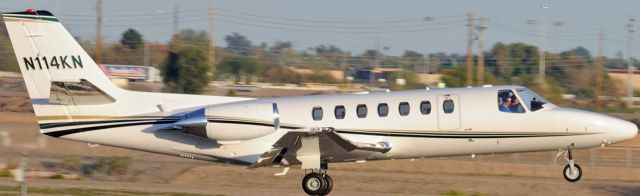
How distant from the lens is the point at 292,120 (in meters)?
23.1

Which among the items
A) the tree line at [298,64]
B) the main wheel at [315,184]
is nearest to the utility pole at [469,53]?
the tree line at [298,64]

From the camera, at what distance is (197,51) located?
215ft

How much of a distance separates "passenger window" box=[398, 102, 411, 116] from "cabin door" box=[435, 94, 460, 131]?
Result: 64 centimetres

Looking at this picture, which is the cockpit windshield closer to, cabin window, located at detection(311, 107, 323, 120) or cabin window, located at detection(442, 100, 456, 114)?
cabin window, located at detection(442, 100, 456, 114)

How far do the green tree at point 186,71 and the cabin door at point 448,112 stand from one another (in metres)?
40.7

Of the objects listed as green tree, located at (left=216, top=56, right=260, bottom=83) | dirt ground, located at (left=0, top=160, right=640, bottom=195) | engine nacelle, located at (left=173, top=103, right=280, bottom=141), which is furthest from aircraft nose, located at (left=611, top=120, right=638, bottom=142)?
green tree, located at (left=216, top=56, right=260, bottom=83)

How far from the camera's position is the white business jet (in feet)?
74.9

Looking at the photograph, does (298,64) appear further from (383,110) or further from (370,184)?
(383,110)

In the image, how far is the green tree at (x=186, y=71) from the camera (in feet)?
207

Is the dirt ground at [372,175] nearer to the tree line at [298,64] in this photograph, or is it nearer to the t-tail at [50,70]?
the t-tail at [50,70]

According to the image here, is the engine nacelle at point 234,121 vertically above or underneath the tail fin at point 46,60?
underneath

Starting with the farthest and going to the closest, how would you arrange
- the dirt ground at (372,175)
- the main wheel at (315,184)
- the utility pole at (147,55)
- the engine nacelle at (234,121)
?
1. the utility pole at (147,55)
2. the dirt ground at (372,175)
3. the main wheel at (315,184)
4. the engine nacelle at (234,121)

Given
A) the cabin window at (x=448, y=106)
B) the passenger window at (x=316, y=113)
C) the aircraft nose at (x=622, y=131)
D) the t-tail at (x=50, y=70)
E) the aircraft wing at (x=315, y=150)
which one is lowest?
the aircraft wing at (x=315, y=150)

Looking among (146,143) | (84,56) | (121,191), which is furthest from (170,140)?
(121,191)
